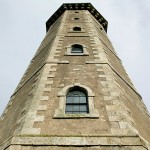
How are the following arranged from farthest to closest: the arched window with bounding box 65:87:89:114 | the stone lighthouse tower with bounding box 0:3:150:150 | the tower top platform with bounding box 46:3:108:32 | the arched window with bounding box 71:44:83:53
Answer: the tower top platform with bounding box 46:3:108:32 < the arched window with bounding box 71:44:83:53 < the arched window with bounding box 65:87:89:114 < the stone lighthouse tower with bounding box 0:3:150:150

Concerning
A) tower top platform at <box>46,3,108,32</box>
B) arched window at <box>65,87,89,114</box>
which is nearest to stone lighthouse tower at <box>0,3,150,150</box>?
arched window at <box>65,87,89,114</box>

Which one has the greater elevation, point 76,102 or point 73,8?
point 73,8

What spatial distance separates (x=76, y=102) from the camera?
10250 mm

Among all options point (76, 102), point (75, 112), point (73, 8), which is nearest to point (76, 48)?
point (76, 102)

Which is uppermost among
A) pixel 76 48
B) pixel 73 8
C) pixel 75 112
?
pixel 73 8

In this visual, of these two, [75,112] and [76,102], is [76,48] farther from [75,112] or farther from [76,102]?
[75,112]

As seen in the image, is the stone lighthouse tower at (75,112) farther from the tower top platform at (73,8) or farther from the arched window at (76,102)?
the tower top platform at (73,8)

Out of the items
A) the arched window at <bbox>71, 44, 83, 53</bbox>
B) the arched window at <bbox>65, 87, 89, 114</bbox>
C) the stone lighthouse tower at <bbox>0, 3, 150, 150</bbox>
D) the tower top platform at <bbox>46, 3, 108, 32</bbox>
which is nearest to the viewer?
the stone lighthouse tower at <bbox>0, 3, 150, 150</bbox>

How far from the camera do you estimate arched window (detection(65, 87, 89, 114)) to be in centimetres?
988

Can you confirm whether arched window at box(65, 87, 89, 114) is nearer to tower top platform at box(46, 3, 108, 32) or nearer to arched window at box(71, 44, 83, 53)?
arched window at box(71, 44, 83, 53)

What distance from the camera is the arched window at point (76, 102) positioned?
9.88m

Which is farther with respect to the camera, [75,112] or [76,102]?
[76,102]

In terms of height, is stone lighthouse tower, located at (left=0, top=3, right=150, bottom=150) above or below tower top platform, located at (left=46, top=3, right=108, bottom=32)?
below

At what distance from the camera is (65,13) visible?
2333cm
